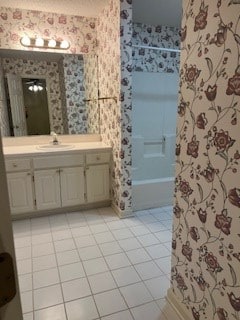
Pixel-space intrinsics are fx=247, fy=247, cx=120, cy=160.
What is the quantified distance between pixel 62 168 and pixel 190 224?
1831 mm

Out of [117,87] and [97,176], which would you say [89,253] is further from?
[117,87]

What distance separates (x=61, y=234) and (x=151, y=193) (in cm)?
117

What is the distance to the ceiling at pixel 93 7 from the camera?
8.65ft

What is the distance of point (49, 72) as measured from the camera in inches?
120

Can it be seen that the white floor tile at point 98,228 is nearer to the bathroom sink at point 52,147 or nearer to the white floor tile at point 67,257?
the white floor tile at point 67,257

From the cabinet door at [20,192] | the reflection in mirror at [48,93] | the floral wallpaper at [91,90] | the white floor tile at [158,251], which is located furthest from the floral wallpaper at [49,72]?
the white floor tile at [158,251]

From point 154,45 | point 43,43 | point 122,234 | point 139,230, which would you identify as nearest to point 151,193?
point 139,230

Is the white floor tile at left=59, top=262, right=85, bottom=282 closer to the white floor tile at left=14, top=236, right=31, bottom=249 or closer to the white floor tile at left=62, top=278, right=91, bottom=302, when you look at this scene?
the white floor tile at left=62, top=278, right=91, bottom=302

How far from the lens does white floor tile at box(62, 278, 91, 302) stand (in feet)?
5.69

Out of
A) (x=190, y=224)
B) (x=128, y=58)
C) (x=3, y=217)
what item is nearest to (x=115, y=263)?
(x=190, y=224)

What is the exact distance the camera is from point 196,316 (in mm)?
1364

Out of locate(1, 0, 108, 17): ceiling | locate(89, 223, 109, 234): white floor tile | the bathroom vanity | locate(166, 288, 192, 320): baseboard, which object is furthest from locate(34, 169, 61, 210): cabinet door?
locate(1, 0, 108, 17): ceiling

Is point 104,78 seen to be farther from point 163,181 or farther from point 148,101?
point 163,181

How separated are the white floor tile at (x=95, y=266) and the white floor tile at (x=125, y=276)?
0.35ft
